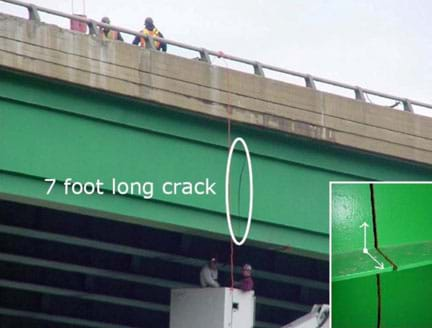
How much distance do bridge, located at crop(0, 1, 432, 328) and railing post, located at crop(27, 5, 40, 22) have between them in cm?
25

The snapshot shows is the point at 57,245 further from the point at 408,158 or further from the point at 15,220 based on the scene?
the point at 408,158

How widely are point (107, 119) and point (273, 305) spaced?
9.56 m

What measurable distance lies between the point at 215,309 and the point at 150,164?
3.62 meters

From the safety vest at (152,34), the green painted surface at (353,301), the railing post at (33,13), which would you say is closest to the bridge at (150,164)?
the railing post at (33,13)

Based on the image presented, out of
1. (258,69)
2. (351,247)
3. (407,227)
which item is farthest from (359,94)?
(351,247)

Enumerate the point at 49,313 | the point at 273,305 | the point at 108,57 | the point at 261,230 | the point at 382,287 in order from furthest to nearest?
the point at 273,305
the point at 49,313
the point at 261,230
the point at 108,57
the point at 382,287

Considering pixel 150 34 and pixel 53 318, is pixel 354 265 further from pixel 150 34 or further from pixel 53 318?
pixel 53 318

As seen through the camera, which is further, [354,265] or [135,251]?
[135,251]

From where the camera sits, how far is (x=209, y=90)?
21922 mm

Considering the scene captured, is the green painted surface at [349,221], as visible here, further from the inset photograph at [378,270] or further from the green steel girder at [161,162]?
the green steel girder at [161,162]

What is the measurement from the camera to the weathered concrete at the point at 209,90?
19.6 meters

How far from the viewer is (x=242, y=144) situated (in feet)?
74.6

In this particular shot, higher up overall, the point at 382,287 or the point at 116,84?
the point at 116,84

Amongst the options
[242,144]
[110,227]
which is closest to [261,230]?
[242,144]
